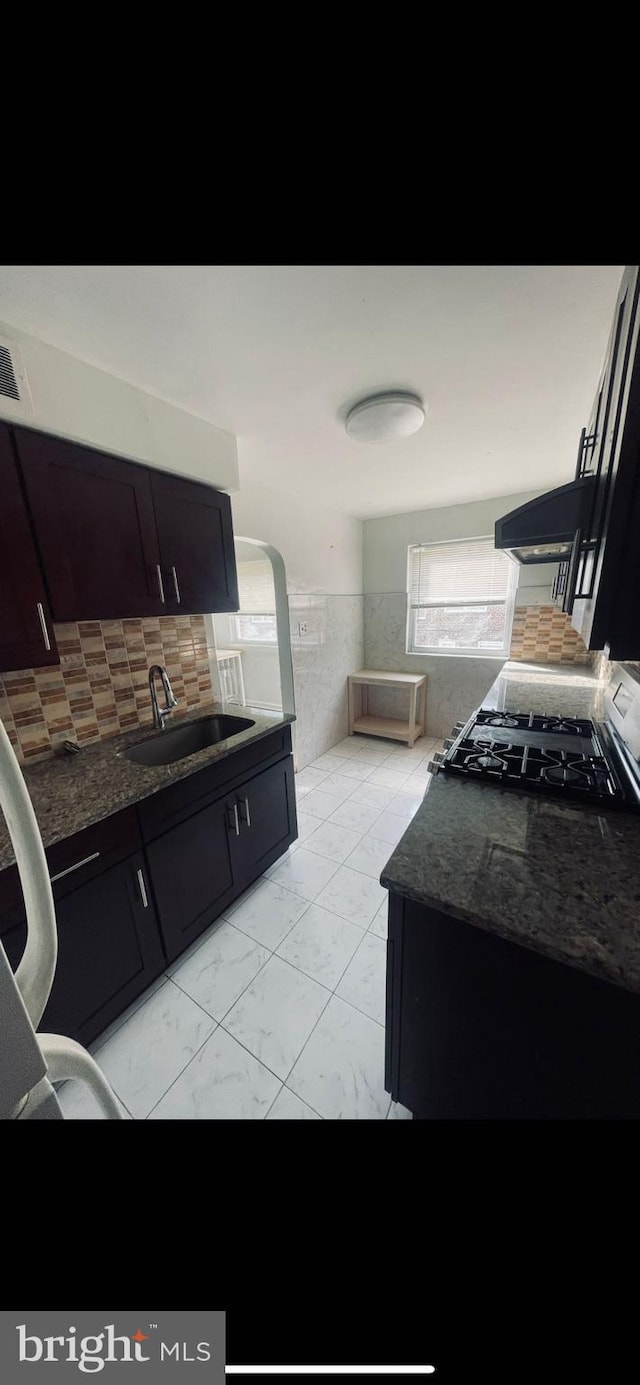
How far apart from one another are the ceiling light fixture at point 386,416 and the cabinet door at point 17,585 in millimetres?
1260

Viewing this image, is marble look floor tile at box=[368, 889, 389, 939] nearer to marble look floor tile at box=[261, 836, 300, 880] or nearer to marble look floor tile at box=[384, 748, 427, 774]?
marble look floor tile at box=[261, 836, 300, 880]

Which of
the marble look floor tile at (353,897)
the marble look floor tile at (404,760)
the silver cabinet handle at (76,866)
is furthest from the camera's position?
the marble look floor tile at (404,760)

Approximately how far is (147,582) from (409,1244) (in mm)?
1773

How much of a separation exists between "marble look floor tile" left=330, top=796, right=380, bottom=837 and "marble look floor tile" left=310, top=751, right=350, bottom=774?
507 millimetres

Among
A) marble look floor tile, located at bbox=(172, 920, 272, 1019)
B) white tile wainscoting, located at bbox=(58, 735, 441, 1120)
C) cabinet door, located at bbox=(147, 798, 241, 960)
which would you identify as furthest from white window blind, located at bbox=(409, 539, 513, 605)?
marble look floor tile, located at bbox=(172, 920, 272, 1019)

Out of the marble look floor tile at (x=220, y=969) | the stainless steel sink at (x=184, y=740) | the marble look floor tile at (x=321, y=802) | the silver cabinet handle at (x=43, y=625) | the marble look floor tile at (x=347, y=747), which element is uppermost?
the silver cabinet handle at (x=43, y=625)

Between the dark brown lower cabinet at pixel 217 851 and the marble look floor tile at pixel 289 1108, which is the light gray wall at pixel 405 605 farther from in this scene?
the marble look floor tile at pixel 289 1108

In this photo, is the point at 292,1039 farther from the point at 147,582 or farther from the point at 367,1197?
the point at 147,582

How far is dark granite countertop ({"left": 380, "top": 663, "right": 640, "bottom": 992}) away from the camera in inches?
23.6

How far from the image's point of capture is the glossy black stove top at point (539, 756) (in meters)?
1.05

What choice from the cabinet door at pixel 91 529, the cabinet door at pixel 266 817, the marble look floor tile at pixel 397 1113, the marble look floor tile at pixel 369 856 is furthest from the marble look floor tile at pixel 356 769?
the cabinet door at pixel 91 529

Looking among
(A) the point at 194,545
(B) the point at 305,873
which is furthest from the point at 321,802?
(A) the point at 194,545
